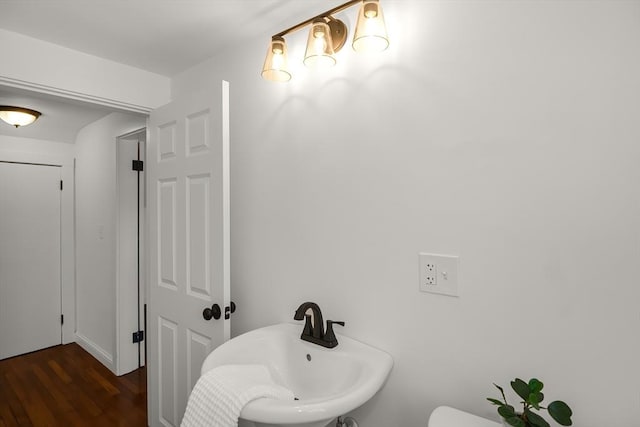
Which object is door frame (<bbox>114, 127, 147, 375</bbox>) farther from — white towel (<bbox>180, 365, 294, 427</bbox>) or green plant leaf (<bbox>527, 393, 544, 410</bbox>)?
green plant leaf (<bbox>527, 393, 544, 410</bbox>)

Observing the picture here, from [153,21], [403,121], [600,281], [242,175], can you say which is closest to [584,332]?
[600,281]

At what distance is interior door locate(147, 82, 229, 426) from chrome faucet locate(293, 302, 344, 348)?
1.39ft

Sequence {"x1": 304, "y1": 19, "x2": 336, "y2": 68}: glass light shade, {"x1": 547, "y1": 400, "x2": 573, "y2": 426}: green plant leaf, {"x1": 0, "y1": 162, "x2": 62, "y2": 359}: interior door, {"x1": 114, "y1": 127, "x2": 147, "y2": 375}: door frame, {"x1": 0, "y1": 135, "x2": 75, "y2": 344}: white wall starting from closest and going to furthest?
{"x1": 547, "y1": 400, "x2": 573, "y2": 426}: green plant leaf → {"x1": 304, "y1": 19, "x2": 336, "y2": 68}: glass light shade → {"x1": 114, "y1": 127, "x2": 147, "y2": 375}: door frame → {"x1": 0, "y1": 162, "x2": 62, "y2": 359}: interior door → {"x1": 0, "y1": 135, "x2": 75, "y2": 344}: white wall

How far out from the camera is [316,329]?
1.35 m

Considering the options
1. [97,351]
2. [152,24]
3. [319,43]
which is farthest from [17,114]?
[319,43]

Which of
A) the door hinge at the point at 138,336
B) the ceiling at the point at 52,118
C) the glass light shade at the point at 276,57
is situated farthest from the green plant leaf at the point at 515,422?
the door hinge at the point at 138,336

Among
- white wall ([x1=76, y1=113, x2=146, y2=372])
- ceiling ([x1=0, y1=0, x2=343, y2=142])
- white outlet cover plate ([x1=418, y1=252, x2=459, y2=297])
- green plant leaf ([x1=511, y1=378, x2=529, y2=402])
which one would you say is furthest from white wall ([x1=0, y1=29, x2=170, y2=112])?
green plant leaf ([x1=511, y1=378, x2=529, y2=402])

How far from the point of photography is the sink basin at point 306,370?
0.93 metres

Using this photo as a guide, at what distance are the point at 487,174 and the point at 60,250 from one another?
4148 mm

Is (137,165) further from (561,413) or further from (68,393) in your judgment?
(561,413)

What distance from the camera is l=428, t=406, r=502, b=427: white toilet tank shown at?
37.5 inches

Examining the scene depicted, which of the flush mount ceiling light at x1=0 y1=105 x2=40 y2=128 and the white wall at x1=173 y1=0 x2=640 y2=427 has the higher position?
the flush mount ceiling light at x1=0 y1=105 x2=40 y2=128

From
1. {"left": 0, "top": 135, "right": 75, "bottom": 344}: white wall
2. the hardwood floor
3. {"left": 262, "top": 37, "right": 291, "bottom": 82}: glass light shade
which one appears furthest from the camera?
{"left": 0, "top": 135, "right": 75, "bottom": 344}: white wall

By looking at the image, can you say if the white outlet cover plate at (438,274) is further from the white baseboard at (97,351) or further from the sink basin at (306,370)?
the white baseboard at (97,351)
